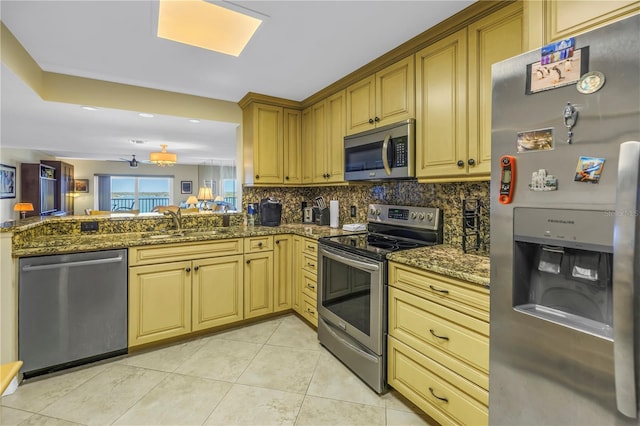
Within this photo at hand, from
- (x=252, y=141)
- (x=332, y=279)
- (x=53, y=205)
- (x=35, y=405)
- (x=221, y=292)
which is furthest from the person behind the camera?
(x=53, y=205)

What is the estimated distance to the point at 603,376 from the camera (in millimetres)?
884

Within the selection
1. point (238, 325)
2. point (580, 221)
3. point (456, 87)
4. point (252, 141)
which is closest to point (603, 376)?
point (580, 221)

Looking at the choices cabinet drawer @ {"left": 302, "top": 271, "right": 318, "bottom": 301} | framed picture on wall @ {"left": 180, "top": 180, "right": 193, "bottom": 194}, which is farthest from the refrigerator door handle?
framed picture on wall @ {"left": 180, "top": 180, "right": 193, "bottom": 194}

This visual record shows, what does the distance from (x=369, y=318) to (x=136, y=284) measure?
1790 mm

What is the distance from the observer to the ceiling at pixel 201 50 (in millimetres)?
1709

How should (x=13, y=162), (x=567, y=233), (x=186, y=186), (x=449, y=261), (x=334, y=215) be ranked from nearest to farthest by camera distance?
(x=567, y=233)
(x=449, y=261)
(x=334, y=215)
(x=13, y=162)
(x=186, y=186)

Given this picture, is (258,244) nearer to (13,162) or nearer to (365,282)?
(365,282)

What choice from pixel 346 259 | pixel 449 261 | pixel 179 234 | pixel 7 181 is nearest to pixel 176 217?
pixel 179 234

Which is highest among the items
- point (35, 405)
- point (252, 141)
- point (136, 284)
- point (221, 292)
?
point (252, 141)

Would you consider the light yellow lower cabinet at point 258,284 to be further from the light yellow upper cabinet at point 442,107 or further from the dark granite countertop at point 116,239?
the light yellow upper cabinet at point 442,107

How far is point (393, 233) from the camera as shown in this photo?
2.49m

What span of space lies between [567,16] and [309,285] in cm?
240

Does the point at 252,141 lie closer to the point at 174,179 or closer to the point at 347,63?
the point at 347,63

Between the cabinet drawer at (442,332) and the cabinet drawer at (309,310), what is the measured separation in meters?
1.00
